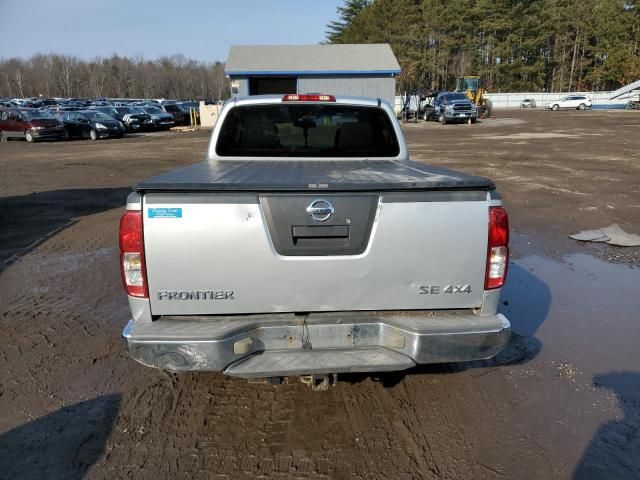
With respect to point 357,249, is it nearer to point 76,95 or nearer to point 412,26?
point 412,26

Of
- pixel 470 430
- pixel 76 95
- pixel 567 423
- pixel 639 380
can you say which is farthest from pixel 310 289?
pixel 76 95

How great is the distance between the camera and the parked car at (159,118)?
37.1 meters

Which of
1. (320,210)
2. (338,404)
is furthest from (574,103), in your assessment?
(320,210)

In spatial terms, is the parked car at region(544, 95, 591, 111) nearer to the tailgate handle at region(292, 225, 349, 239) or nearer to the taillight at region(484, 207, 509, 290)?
the taillight at region(484, 207, 509, 290)

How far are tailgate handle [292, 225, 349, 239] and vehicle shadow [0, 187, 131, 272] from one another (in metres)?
5.57

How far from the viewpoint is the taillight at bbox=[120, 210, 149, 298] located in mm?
2734

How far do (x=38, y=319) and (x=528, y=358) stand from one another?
4689mm

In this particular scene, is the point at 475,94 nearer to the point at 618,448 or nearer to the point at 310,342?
the point at 618,448

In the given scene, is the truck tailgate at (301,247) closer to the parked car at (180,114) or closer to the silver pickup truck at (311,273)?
the silver pickup truck at (311,273)

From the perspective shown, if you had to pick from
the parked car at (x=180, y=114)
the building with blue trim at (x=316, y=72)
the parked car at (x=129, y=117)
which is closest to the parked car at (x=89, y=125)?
the parked car at (x=129, y=117)

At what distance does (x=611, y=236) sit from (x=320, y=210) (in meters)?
6.40

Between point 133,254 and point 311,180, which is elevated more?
point 311,180

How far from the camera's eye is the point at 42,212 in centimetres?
995

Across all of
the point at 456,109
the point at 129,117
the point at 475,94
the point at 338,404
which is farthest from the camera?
the point at 475,94
